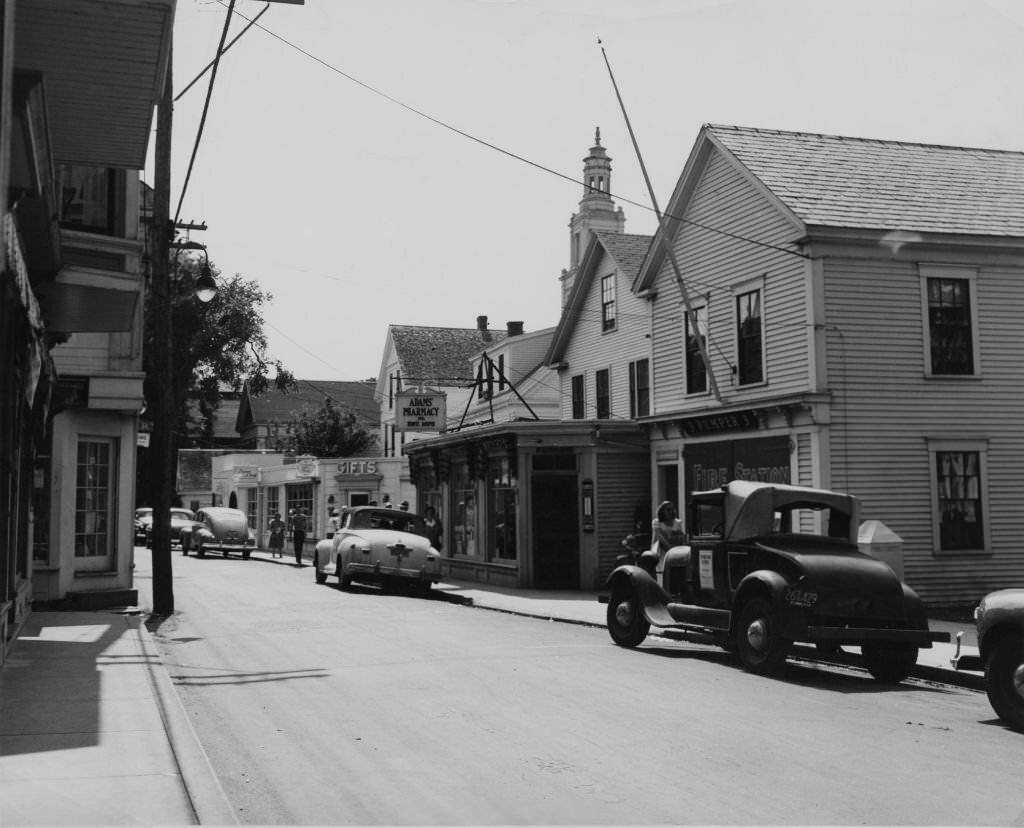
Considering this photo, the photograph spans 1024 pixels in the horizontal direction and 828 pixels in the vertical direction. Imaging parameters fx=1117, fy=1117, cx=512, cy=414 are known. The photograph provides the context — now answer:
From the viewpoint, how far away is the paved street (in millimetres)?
6391

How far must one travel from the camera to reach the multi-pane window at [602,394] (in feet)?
103

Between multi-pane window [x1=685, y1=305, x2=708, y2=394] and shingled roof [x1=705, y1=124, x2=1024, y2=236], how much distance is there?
10.8 ft

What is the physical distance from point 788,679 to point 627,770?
4.92 metres

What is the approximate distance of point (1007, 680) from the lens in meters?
9.00

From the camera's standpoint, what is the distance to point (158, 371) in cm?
1781

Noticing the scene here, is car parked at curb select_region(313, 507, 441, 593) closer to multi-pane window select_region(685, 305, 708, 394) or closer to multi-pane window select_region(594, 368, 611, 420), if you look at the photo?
multi-pane window select_region(685, 305, 708, 394)

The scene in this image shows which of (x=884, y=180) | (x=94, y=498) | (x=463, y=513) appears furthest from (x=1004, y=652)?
(x=463, y=513)

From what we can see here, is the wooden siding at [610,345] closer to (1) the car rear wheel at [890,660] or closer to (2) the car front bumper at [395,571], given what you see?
(2) the car front bumper at [395,571]

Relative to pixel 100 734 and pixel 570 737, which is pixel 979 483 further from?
pixel 100 734

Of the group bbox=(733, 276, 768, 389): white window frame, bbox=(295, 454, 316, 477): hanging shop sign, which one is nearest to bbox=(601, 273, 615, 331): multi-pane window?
bbox=(733, 276, 768, 389): white window frame

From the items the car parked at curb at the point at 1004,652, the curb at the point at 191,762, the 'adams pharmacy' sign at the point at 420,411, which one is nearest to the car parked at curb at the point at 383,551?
the 'adams pharmacy' sign at the point at 420,411

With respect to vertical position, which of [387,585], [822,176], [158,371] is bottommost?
[387,585]

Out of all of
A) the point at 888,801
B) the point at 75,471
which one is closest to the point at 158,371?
the point at 75,471

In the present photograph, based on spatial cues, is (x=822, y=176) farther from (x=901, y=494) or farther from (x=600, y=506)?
(x=600, y=506)
